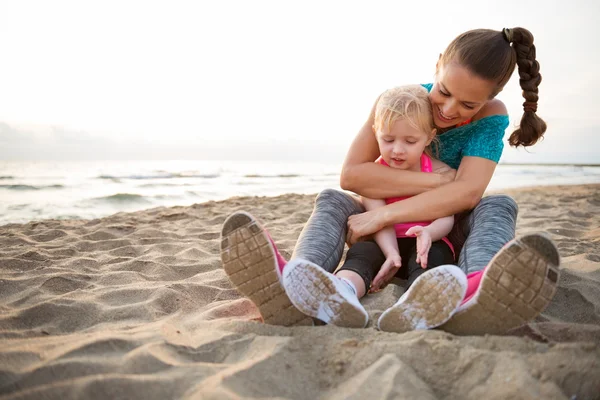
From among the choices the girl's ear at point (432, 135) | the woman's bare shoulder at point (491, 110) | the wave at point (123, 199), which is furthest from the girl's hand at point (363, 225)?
the wave at point (123, 199)

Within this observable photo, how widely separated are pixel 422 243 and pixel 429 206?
0.26 metres

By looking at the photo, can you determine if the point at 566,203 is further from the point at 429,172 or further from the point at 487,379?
the point at 487,379

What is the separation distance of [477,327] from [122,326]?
4.47 feet

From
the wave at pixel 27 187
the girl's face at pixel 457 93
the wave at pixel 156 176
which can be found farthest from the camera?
the wave at pixel 156 176

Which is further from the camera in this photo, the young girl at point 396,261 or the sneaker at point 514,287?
the young girl at point 396,261

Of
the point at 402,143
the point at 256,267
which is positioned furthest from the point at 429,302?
the point at 402,143

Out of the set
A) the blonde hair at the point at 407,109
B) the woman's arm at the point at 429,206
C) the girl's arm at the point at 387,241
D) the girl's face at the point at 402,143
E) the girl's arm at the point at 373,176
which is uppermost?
the blonde hair at the point at 407,109

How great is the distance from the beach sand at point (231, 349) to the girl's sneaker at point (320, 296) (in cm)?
4

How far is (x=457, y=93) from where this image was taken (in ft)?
6.57

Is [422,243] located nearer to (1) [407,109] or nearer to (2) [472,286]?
(2) [472,286]

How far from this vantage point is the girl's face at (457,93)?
1.97 metres

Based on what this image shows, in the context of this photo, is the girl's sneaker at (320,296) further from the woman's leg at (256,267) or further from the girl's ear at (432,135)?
the girl's ear at (432,135)

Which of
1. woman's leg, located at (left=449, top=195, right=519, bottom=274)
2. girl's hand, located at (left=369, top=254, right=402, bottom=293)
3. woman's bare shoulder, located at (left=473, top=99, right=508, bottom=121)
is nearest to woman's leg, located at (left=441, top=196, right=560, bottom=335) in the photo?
woman's leg, located at (left=449, top=195, right=519, bottom=274)

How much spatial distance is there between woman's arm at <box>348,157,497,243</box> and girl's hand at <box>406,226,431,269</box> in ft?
0.56
